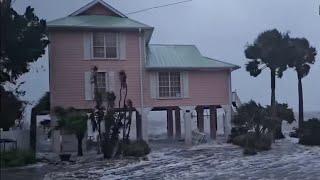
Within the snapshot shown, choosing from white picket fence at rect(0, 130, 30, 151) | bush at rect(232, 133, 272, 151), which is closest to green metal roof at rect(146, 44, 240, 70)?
bush at rect(232, 133, 272, 151)

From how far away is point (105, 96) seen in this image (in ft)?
102

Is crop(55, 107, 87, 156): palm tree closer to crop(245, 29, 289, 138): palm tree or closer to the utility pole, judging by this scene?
the utility pole

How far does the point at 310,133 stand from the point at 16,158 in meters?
17.5

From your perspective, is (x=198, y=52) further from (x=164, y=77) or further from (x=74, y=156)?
(x=74, y=156)

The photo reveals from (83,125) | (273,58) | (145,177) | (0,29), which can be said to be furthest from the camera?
(273,58)

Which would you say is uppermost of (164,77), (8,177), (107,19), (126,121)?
(107,19)

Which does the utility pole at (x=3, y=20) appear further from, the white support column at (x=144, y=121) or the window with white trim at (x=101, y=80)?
the white support column at (x=144, y=121)

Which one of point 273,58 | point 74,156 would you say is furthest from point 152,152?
point 273,58

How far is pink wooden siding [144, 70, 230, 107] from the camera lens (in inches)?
1473

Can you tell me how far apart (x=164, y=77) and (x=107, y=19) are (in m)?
5.11

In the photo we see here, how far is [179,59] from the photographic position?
3834cm

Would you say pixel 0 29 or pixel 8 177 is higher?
pixel 0 29

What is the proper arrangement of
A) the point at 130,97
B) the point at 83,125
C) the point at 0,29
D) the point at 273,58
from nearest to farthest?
the point at 0,29 → the point at 83,125 → the point at 130,97 → the point at 273,58

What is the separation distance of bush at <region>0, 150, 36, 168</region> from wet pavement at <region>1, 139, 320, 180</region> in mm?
1021
